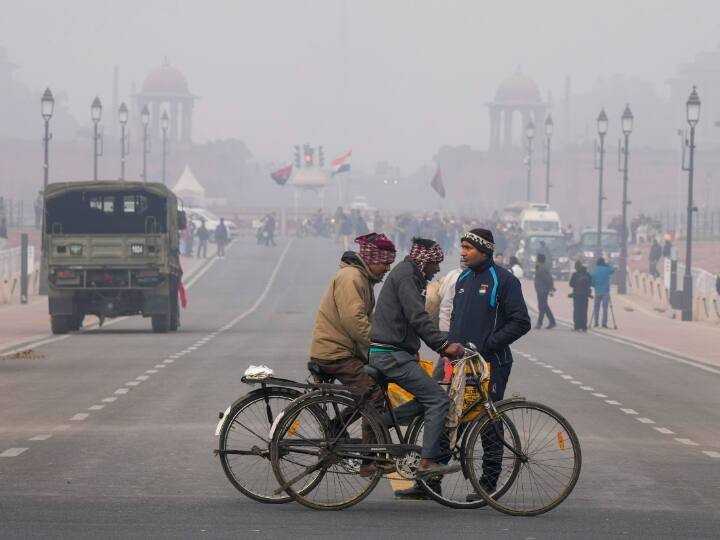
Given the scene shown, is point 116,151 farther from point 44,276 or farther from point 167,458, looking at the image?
point 167,458

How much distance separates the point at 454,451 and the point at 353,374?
29.9 inches

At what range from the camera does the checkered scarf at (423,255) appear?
10750 mm

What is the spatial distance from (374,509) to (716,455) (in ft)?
14.1

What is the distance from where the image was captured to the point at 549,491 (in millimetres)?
10648

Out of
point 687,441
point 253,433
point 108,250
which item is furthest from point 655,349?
point 253,433

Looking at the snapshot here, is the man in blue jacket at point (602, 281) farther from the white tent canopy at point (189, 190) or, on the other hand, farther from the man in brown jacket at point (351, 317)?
the white tent canopy at point (189, 190)

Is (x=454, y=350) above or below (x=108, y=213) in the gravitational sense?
below

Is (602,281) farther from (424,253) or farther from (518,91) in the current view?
(518,91)

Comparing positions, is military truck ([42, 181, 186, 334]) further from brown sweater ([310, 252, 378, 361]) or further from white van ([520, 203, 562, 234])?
white van ([520, 203, 562, 234])

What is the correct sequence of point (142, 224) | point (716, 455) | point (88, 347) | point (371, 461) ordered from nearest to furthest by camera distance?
point (371, 461) < point (716, 455) < point (88, 347) < point (142, 224)

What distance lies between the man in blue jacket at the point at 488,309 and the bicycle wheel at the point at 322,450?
0.89 metres

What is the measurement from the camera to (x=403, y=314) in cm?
1071

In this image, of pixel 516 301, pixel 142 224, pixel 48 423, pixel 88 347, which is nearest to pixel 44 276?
pixel 142 224

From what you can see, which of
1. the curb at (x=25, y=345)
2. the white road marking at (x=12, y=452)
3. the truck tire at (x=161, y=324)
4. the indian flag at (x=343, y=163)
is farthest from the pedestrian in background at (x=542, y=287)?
the indian flag at (x=343, y=163)
